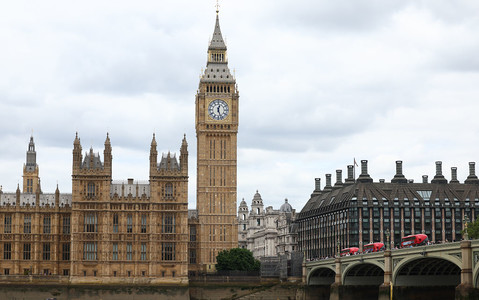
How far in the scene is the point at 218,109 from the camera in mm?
176500

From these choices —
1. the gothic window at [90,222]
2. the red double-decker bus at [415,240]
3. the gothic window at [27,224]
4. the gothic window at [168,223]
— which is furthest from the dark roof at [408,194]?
the gothic window at [27,224]

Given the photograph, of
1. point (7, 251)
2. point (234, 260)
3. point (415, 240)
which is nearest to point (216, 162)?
point (234, 260)

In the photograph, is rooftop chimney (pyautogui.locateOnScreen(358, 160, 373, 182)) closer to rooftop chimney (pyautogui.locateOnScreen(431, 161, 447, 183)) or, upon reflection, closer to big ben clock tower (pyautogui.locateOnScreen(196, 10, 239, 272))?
rooftop chimney (pyautogui.locateOnScreen(431, 161, 447, 183))

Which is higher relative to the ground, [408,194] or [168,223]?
[408,194]

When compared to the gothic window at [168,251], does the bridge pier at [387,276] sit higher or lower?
lower

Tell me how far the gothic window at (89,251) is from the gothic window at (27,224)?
35.7 feet

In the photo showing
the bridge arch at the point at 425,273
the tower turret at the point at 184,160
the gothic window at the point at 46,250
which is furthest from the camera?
the gothic window at the point at 46,250

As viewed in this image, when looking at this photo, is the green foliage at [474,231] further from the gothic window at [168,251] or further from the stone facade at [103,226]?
the gothic window at [168,251]

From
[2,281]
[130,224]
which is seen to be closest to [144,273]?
[130,224]

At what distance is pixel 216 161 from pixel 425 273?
223ft

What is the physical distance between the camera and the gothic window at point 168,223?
496 feet

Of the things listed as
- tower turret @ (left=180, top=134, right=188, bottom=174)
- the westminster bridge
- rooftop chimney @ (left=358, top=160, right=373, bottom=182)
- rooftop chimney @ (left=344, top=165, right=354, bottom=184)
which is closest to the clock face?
tower turret @ (left=180, top=134, right=188, bottom=174)

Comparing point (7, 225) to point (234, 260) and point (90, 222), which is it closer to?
point (90, 222)

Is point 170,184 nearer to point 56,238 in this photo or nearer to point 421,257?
point 56,238
